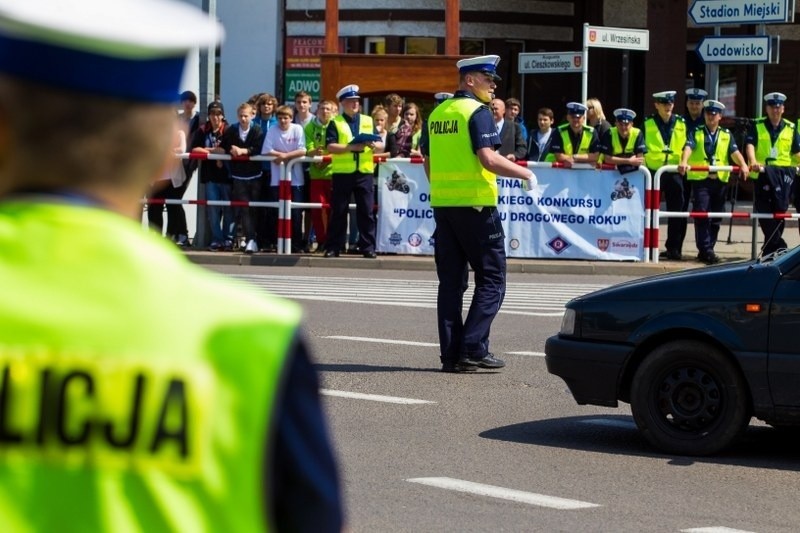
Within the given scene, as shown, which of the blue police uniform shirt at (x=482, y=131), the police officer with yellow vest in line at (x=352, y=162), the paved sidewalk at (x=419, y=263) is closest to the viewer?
the blue police uniform shirt at (x=482, y=131)

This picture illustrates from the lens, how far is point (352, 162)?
19984 mm

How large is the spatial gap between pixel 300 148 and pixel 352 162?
0.84 m

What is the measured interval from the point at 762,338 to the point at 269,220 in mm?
13707

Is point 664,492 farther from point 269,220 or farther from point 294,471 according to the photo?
point 269,220

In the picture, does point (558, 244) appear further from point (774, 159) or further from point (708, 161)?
point (774, 159)

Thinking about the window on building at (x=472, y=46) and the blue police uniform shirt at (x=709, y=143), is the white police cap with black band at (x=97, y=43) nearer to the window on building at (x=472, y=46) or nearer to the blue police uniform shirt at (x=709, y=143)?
the blue police uniform shirt at (x=709, y=143)

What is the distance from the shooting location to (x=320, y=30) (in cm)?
3481

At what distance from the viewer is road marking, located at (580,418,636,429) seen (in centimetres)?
935

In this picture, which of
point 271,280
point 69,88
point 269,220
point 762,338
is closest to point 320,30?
point 269,220

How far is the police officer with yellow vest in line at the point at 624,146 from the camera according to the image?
65.1 ft

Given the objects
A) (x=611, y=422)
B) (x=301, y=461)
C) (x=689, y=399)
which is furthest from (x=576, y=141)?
(x=301, y=461)

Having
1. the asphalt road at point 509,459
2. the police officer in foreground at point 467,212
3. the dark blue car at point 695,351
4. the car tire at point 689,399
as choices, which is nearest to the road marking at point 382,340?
the asphalt road at point 509,459

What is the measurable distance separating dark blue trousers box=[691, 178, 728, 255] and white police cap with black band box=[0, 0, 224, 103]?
742 inches

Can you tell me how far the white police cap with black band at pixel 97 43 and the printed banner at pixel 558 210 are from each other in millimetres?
18231
